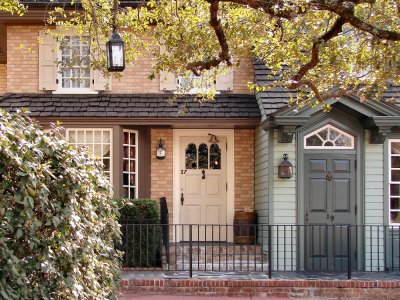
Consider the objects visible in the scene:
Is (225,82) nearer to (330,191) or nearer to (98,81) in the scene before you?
(98,81)

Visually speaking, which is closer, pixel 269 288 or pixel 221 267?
pixel 269 288

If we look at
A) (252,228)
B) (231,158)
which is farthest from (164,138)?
(252,228)

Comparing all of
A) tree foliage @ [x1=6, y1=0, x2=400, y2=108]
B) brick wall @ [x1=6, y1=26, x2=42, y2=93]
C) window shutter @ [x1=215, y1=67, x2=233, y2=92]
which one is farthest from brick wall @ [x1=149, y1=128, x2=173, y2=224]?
tree foliage @ [x1=6, y1=0, x2=400, y2=108]

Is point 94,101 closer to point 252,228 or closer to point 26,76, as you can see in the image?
point 26,76

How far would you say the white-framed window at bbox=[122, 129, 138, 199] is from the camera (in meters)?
14.5

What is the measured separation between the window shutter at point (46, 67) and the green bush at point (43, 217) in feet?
29.0

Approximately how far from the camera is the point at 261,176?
1392cm

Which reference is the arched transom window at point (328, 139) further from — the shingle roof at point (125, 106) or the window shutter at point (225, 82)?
the window shutter at point (225, 82)

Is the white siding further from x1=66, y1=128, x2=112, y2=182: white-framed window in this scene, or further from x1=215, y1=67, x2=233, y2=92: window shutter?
x1=66, y1=128, x2=112, y2=182: white-framed window

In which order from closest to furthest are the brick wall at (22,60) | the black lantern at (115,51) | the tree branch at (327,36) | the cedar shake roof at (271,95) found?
the tree branch at (327,36)
the black lantern at (115,51)
the cedar shake roof at (271,95)
the brick wall at (22,60)

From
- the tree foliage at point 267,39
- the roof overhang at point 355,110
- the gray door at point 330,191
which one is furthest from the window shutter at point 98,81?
the gray door at point 330,191

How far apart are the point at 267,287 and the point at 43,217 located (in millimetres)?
7211

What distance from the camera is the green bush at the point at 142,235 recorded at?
40.8ft

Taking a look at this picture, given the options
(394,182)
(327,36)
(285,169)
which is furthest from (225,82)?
(327,36)
